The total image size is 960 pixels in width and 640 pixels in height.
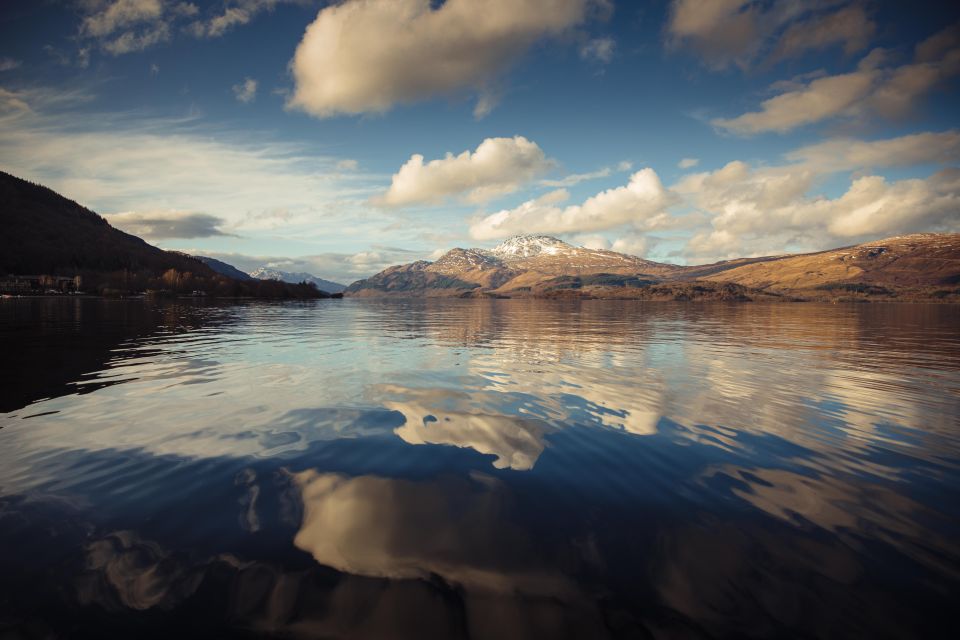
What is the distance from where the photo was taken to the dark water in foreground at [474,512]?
18.7 ft

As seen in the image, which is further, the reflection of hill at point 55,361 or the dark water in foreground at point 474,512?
the reflection of hill at point 55,361

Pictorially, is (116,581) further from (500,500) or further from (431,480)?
(500,500)

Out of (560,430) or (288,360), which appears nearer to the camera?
(560,430)

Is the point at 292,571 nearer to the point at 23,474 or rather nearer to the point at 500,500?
the point at 500,500

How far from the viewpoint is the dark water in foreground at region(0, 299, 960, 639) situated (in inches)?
224

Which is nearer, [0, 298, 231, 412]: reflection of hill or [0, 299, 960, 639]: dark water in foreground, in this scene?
[0, 299, 960, 639]: dark water in foreground

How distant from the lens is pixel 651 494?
927 centimetres

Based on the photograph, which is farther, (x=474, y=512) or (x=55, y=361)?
(x=55, y=361)

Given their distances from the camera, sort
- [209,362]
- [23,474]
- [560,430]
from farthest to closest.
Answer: [209,362]
[560,430]
[23,474]

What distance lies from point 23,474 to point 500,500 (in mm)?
11169

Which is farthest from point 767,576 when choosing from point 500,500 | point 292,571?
point 292,571

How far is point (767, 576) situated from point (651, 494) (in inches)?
112

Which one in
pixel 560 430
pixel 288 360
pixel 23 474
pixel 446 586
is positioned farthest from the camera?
pixel 288 360

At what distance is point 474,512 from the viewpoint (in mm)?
8375
